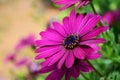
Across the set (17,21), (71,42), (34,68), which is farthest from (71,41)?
(17,21)

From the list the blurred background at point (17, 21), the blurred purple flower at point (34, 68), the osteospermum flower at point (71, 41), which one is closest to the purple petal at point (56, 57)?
the osteospermum flower at point (71, 41)

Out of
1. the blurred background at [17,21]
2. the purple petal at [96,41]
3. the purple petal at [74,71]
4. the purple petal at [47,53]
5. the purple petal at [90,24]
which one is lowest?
the purple petal at [74,71]

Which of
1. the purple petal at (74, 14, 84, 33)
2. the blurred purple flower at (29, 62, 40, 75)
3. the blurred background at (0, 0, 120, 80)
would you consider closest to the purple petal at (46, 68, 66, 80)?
the purple petal at (74, 14, 84, 33)

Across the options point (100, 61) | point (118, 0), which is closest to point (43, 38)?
point (100, 61)

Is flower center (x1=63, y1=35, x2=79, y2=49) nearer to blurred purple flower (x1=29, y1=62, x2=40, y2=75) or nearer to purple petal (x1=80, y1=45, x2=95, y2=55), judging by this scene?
purple petal (x1=80, y1=45, x2=95, y2=55)

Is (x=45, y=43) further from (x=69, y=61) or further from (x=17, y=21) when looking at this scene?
(x=17, y=21)

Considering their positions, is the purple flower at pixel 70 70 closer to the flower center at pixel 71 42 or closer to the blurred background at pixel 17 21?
the flower center at pixel 71 42

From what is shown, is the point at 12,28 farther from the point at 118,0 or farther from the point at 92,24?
the point at 92,24

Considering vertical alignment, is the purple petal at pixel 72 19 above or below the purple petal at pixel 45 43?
above
